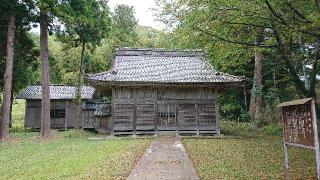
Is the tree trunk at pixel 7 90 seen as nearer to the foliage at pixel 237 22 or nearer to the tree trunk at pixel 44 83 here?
the tree trunk at pixel 44 83

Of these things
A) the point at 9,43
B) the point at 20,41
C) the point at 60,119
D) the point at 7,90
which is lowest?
the point at 60,119

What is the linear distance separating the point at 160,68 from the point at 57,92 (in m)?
13.0

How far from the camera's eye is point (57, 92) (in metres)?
32.7

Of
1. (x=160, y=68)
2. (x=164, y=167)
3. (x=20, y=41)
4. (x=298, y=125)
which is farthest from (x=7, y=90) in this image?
(x=298, y=125)

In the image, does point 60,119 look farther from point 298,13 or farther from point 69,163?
point 298,13

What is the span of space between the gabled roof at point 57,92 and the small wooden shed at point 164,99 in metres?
10.5

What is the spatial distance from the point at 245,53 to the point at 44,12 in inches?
481

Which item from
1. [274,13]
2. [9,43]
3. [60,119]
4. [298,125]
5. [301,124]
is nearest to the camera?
[301,124]

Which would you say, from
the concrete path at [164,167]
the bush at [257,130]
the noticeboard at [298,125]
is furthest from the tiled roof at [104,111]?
the noticeboard at [298,125]

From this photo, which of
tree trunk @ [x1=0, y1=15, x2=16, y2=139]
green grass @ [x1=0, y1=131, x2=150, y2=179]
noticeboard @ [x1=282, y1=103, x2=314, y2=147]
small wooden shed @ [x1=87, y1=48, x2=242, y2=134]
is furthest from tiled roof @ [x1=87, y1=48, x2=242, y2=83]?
noticeboard @ [x1=282, y1=103, x2=314, y2=147]

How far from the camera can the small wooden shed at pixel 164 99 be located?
73.0 ft

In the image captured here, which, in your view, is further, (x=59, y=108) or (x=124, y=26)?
(x=124, y=26)

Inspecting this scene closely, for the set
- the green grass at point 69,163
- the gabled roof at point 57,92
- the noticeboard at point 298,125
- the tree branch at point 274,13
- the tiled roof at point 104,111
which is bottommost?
the green grass at point 69,163

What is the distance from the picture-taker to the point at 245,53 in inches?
602
